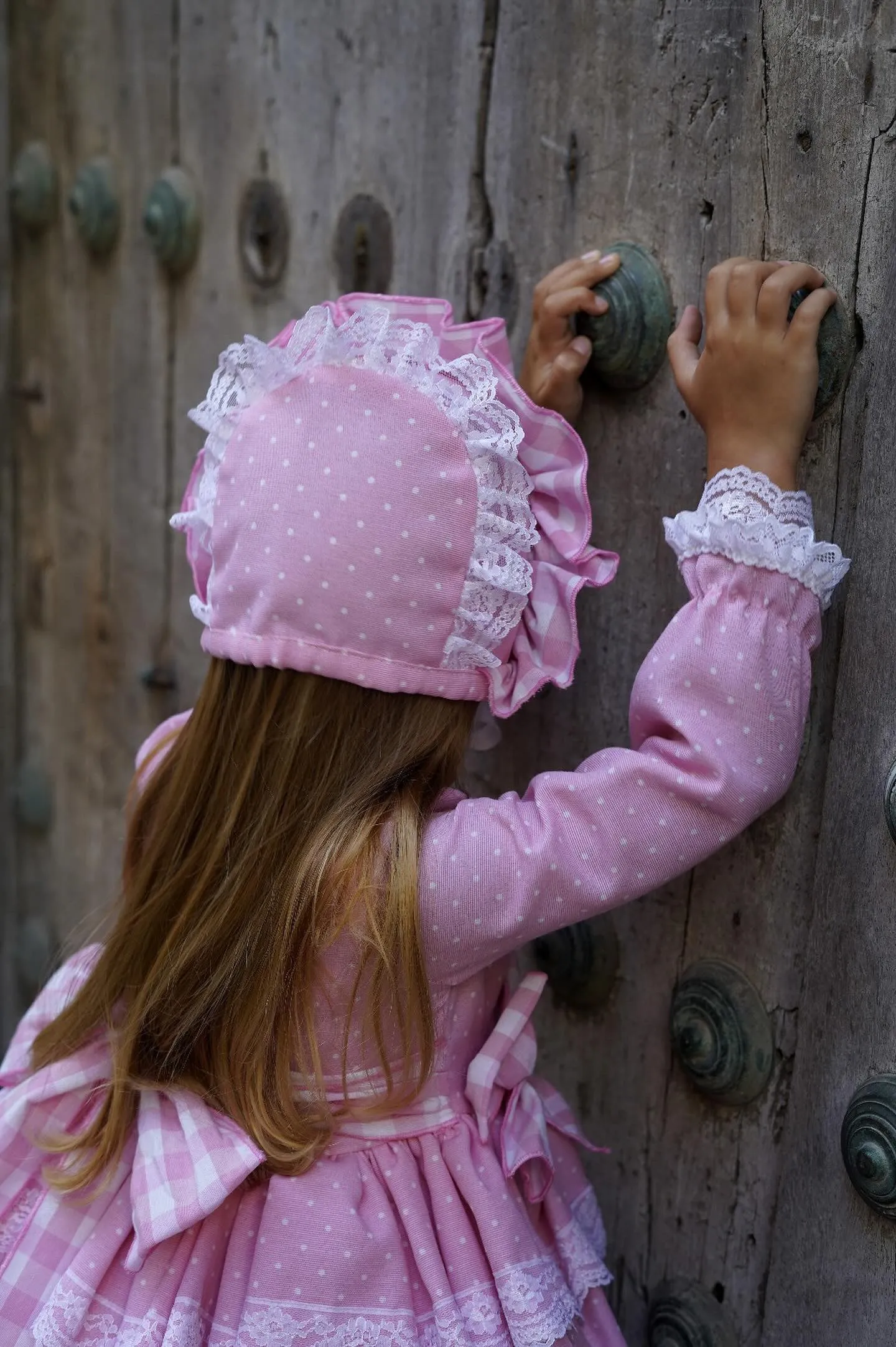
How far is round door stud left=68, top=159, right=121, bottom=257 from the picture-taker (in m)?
1.49

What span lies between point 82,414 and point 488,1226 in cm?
112

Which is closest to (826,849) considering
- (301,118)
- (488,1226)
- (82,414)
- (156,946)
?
(488,1226)

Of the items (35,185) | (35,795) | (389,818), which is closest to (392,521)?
(389,818)

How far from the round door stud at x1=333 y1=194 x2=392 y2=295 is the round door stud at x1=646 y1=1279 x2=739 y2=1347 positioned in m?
0.93

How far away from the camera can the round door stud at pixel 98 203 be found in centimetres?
149

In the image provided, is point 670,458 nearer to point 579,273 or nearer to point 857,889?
point 579,273

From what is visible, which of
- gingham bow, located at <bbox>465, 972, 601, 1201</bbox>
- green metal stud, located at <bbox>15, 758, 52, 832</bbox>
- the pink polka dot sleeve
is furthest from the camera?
green metal stud, located at <bbox>15, 758, 52, 832</bbox>

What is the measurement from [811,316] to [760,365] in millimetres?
44

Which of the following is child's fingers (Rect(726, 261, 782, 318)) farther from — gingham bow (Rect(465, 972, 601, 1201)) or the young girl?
gingham bow (Rect(465, 972, 601, 1201))

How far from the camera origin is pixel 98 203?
4.90 feet

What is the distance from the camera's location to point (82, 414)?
1.62 m

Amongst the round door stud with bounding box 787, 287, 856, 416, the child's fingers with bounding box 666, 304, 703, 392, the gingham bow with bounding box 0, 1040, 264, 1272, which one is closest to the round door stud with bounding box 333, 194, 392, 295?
the child's fingers with bounding box 666, 304, 703, 392

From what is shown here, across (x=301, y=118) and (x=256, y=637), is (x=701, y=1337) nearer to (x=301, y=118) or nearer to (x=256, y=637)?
(x=256, y=637)

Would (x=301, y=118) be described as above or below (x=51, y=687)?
above
